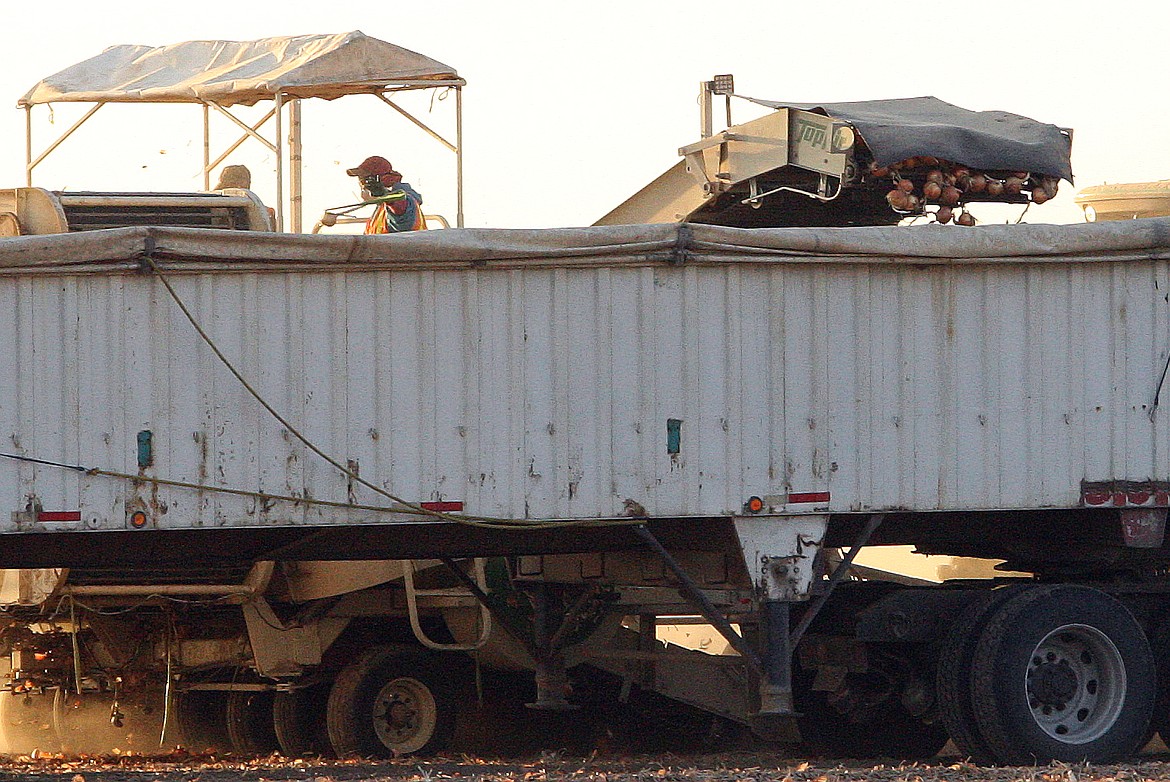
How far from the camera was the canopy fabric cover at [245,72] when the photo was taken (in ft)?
40.1

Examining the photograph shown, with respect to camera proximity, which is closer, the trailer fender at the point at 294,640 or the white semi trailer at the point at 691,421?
the white semi trailer at the point at 691,421

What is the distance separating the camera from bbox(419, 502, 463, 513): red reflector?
354 inches

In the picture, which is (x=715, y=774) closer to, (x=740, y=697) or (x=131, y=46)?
(x=740, y=697)

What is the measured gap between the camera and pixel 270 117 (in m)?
12.6

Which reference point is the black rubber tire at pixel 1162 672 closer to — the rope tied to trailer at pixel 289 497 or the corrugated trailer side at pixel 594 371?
the corrugated trailer side at pixel 594 371

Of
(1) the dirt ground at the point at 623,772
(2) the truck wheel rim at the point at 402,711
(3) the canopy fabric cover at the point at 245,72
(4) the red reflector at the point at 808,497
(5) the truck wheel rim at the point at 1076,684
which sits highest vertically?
(3) the canopy fabric cover at the point at 245,72

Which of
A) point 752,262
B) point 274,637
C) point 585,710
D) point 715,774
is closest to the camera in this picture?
point 715,774

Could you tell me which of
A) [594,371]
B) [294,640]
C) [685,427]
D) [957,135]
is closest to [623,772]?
[685,427]

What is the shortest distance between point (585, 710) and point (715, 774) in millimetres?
5011

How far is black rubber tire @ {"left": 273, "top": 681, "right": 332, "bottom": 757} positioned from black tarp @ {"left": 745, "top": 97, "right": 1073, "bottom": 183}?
19.9ft

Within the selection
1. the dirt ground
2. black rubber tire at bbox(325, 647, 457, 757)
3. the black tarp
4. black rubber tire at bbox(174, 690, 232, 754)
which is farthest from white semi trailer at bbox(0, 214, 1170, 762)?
black rubber tire at bbox(174, 690, 232, 754)

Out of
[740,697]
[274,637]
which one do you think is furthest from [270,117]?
[740,697]

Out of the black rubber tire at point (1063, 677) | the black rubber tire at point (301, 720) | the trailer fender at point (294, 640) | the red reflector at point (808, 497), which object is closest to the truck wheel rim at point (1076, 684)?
the black rubber tire at point (1063, 677)

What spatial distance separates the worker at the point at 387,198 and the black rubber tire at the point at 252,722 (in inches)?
184
